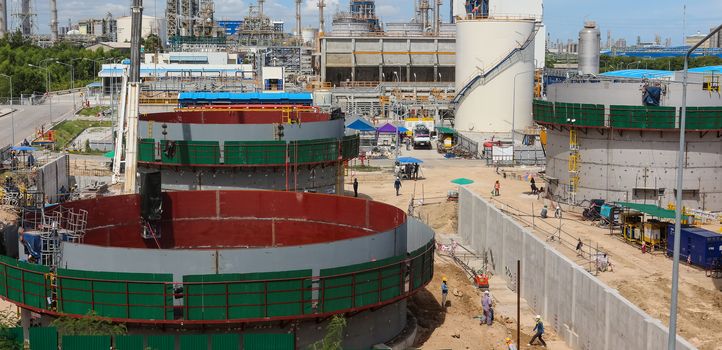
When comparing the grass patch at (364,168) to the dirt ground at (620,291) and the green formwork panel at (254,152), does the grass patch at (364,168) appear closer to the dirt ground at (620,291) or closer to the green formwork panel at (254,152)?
the dirt ground at (620,291)

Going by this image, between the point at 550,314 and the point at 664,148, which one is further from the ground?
the point at 664,148

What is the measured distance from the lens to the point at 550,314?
103 feet

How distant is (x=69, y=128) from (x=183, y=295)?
6238 cm

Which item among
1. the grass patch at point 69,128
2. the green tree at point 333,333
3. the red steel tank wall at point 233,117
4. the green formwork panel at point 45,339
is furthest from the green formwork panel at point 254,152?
the grass patch at point 69,128

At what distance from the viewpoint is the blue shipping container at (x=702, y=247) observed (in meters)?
32.3

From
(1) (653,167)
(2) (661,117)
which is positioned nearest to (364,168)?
(1) (653,167)

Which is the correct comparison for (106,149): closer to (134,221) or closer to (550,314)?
(134,221)

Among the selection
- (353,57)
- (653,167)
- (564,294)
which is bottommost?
(564,294)

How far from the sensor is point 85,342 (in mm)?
21375

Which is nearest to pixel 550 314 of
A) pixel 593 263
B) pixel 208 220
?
pixel 593 263

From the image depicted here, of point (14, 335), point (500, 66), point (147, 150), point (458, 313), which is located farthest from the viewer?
point (500, 66)

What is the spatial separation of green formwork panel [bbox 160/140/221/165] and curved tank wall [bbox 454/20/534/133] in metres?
45.0

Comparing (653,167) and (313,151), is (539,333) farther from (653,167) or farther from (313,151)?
(653,167)

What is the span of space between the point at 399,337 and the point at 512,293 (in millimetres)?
9448
